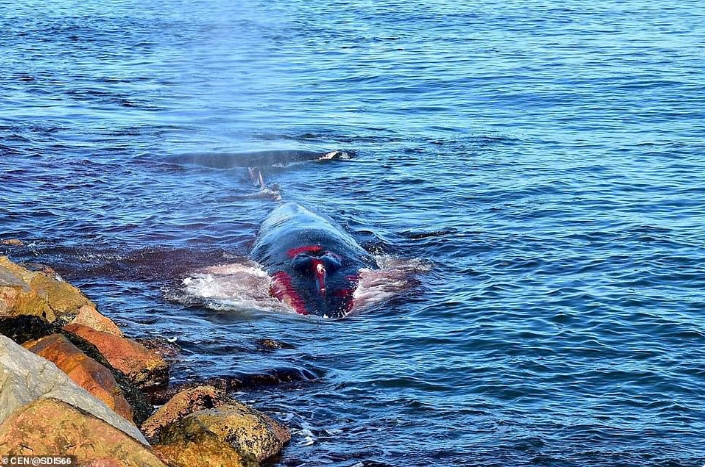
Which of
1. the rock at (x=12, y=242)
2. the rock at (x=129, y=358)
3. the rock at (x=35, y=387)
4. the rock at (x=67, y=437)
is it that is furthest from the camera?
the rock at (x=12, y=242)

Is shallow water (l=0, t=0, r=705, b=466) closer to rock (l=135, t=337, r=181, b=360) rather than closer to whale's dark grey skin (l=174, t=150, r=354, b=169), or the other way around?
rock (l=135, t=337, r=181, b=360)

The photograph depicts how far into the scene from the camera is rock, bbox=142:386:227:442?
12148 mm

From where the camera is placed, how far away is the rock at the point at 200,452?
A: 10633mm

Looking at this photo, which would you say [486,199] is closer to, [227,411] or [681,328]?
[681,328]

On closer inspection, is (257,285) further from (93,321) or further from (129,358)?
(129,358)

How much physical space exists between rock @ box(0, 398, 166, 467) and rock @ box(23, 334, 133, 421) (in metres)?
2.17

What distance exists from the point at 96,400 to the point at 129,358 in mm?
3868

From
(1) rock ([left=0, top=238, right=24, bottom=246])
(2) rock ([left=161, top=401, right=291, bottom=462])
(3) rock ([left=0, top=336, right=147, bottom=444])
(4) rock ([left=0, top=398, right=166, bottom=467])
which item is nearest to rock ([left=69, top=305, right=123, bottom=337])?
(2) rock ([left=161, top=401, right=291, bottom=462])

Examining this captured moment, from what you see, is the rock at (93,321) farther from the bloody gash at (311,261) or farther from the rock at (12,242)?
the rock at (12,242)

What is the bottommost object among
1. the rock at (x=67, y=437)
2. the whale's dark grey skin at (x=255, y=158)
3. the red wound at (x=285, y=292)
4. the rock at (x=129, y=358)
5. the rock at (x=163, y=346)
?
the whale's dark grey skin at (x=255, y=158)

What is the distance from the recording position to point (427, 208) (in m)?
23.1

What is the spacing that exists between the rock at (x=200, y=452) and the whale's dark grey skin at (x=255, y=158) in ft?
55.1

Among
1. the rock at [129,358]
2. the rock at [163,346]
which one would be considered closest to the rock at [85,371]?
the rock at [129,358]

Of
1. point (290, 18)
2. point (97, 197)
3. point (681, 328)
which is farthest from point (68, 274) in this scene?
point (290, 18)
